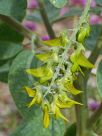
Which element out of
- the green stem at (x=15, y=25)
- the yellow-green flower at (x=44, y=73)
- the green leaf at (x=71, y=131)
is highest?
the yellow-green flower at (x=44, y=73)

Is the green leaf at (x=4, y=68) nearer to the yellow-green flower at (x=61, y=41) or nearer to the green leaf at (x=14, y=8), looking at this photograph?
the green leaf at (x=14, y=8)

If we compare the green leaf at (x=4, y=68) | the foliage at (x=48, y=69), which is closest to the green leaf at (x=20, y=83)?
the foliage at (x=48, y=69)

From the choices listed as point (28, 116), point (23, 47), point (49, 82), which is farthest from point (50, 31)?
point (49, 82)

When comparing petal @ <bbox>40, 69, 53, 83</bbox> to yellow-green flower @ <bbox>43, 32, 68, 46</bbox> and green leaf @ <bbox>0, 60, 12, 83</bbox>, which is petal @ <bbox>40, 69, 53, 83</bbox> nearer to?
yellow-green flower @ <bbox>43, 32, 68, 46</bbox>

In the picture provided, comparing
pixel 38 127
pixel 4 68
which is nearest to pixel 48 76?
pixel 38 127

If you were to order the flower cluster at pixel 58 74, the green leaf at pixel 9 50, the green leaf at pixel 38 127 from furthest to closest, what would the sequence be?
1. the green leaf at pixel 9 50
2. the green leaf at pixel 38 127
3. the flower cluster at pixel 58 74

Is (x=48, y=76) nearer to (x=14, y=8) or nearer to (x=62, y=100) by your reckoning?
(x=62, y=100)

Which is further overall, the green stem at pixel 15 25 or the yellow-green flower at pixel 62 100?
the green stem at pixel 15 25
